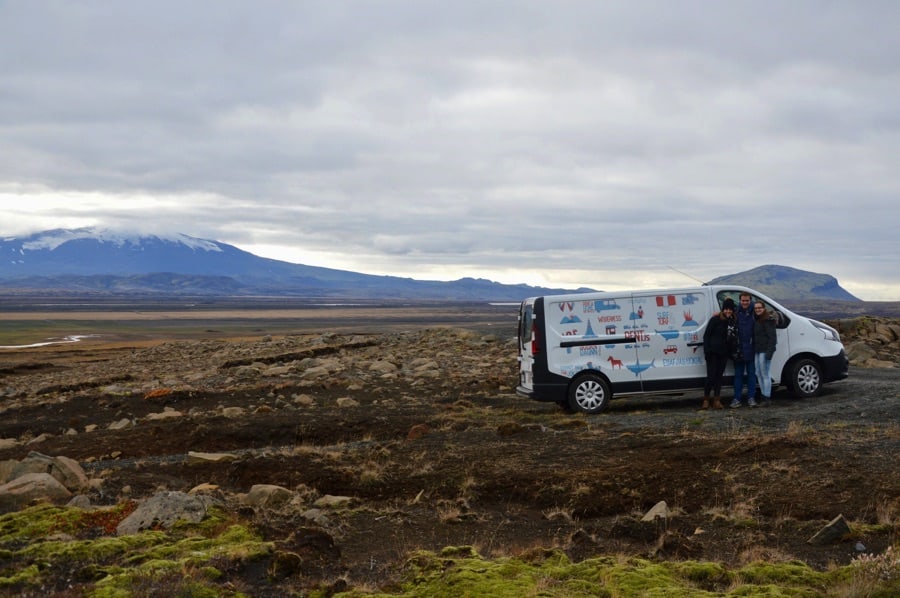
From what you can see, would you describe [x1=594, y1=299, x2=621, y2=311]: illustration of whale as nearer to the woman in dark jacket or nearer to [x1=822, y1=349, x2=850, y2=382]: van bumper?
the woman in dark jacket

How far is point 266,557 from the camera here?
257 inches

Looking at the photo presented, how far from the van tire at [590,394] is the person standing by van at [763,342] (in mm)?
2701

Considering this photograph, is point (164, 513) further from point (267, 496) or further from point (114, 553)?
point (267, 496)

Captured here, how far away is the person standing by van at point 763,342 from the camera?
14328mm

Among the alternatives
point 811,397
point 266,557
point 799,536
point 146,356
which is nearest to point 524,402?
point 811,397

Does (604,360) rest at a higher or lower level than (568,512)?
higher

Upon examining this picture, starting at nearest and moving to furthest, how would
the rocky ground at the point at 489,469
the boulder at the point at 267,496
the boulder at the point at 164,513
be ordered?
1. the rocky ground at the point at 489,469
2. the boulder at the point at 164,513
3. the boulder at the point at 267,496

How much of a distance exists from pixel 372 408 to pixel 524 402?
3.42m

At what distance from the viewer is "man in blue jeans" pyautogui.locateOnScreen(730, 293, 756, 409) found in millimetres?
14383

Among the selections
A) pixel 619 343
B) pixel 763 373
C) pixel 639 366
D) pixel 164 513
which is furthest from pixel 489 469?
pixel 763 373

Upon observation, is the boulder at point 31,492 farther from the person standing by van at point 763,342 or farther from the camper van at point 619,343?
the person standing by van at point 763,342

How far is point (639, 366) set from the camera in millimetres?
14891

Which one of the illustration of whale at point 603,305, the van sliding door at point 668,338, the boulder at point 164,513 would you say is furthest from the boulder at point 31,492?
the van sliding door at point 668,338

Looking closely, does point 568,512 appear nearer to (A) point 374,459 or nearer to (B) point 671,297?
(A) point 374,459
